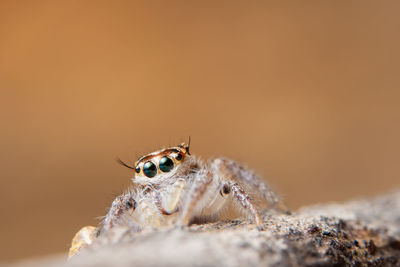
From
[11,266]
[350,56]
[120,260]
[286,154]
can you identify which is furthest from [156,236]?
[350,56]

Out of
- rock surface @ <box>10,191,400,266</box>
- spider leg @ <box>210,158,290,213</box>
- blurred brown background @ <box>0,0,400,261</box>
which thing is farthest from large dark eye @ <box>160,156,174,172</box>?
blurred brown background @ <box>0,0,400,261</box>

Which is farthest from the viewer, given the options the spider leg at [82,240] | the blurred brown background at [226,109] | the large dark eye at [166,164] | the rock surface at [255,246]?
the blurred brown background at [226,109]

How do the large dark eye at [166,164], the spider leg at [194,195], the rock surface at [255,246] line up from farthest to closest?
1. the large dark eye at [166,164]
2. the spider leg at [194,195]
3. the rock surface at [255,246]

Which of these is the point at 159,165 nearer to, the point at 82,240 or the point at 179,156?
the point at 179,156

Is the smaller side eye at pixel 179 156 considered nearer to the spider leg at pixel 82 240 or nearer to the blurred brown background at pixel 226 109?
the spider leg at pixel 82 240

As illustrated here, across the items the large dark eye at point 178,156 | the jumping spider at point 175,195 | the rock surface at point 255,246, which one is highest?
the large dark eye at point 178,156

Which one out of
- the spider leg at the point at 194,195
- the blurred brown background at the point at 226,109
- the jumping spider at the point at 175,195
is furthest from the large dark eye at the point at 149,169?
the blurred brown background at the point at 226,109

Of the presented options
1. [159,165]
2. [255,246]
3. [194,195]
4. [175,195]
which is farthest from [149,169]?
[255,246]

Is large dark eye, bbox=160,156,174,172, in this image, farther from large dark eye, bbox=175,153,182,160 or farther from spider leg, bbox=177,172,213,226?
spider leg, bbox=177,172,213,226
